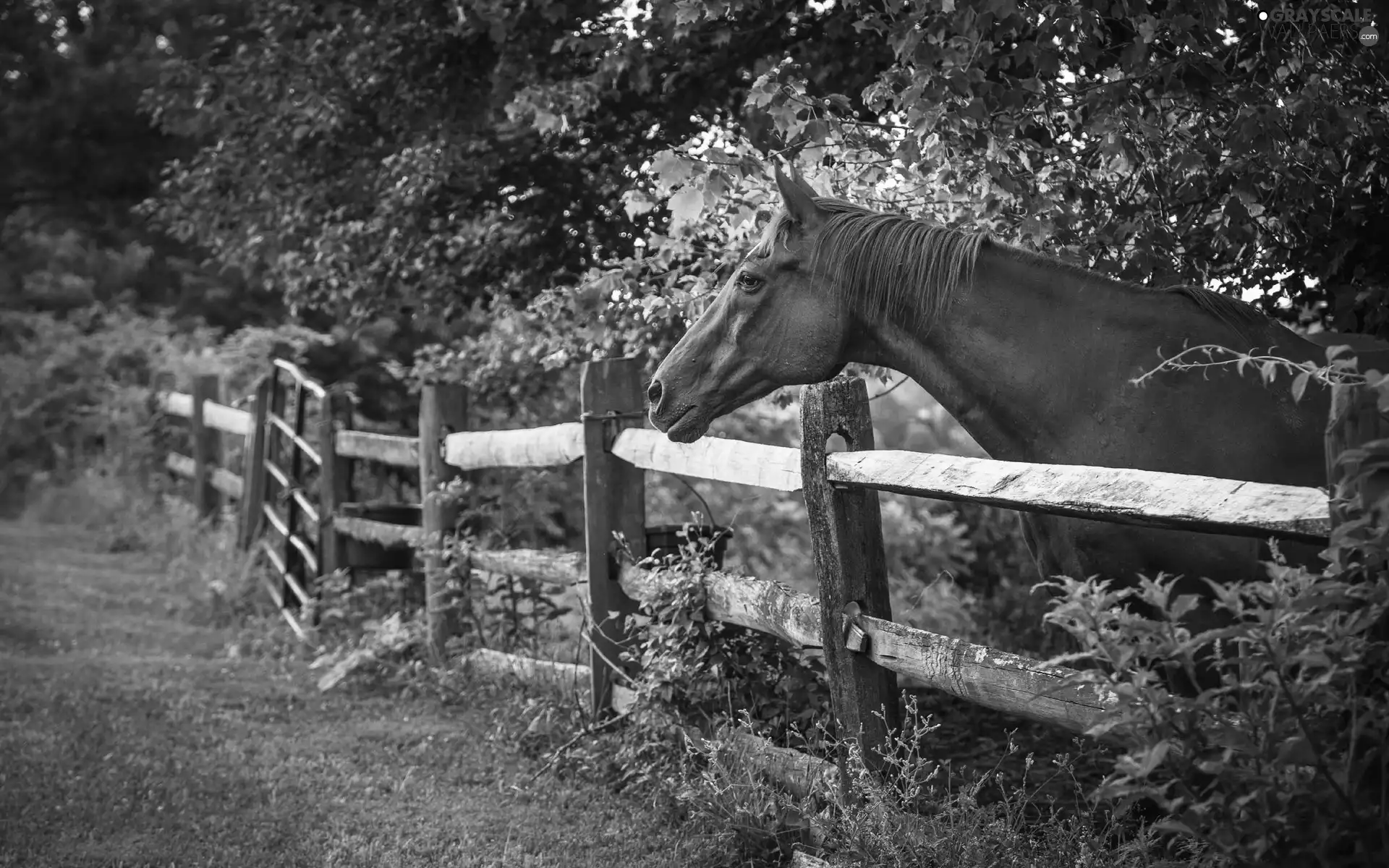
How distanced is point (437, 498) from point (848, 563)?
3390mm

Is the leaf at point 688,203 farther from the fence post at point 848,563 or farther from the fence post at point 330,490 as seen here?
the fence post at point 330,490

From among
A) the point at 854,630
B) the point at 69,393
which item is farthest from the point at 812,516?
the point at 69,393

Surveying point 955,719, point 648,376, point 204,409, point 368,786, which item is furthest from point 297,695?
point 204,409

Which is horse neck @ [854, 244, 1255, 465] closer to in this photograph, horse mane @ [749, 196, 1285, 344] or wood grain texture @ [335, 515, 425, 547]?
horse mane @ [749, 196, 1285, 344]

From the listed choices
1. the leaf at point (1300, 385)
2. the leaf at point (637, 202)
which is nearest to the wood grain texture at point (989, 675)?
the leaf at point (1300, 385)

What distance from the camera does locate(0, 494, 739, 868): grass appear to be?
4008mm

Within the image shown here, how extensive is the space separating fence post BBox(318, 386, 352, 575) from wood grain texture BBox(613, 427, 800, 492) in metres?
3.37

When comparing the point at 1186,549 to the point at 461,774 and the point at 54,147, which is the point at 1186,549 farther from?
the point at 54,147

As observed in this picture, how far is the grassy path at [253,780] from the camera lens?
401 cm

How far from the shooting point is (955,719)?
5125 millimetres

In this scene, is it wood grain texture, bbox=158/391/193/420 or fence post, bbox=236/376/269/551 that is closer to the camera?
fence post, bbox=236/376/269/551

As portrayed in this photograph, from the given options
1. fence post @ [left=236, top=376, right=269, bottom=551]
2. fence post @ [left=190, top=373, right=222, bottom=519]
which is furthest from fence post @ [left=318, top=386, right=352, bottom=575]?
fence post @ [left=190, top=373, right=222, bottom=519]

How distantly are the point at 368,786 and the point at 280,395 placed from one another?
5178mm

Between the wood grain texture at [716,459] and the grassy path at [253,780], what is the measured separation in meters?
1.25
